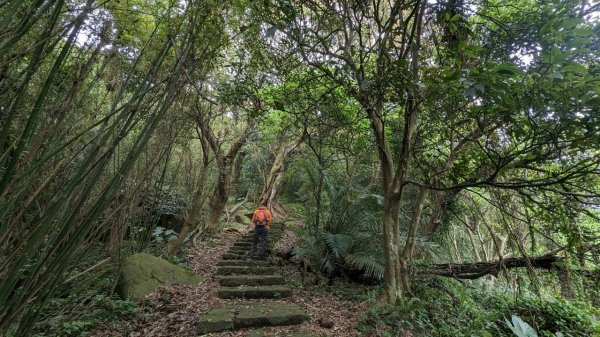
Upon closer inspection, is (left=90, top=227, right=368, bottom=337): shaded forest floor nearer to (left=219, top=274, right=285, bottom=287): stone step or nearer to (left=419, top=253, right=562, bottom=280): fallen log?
(left=219, top=274, right=285, bottom=287): stone step

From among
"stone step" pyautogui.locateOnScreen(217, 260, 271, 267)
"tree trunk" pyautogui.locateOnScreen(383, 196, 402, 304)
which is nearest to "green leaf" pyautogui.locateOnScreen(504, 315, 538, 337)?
"tree trunk" pyautogui.locateOnScreen(383, 196, 402, 304)

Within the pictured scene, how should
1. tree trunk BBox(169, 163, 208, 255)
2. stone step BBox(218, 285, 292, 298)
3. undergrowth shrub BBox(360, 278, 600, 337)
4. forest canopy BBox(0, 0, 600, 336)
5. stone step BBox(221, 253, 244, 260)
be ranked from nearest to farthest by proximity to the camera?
forest canopy BBox(0, 0, 600, 336), undergrowth shrub BBox(360, 278, 600, 337), stone step BBox(218, 285, 292, 298), tree trunk BBox(169, 163, 208, 255), stone step BBox(221, 253, 244, 260)

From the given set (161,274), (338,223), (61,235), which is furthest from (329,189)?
(61,235)

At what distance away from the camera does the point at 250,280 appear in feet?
13.9

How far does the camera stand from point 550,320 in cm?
416

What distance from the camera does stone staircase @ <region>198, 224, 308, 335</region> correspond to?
2896 millimetres

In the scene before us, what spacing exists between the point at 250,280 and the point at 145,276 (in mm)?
1444

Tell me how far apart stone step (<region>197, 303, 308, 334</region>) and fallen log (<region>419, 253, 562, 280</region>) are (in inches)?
108

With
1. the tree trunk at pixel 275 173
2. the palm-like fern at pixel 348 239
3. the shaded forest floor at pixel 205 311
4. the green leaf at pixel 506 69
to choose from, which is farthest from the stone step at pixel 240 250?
the green leaf at pixel 506 69

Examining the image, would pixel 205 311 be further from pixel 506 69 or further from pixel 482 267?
pixel 482 267

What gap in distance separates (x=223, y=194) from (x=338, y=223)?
292cm

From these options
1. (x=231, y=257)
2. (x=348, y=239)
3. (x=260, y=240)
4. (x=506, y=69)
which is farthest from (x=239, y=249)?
(x=506, y=69)

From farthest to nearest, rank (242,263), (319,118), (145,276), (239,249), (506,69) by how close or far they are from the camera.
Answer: (239,249)
(242,263)
(319,118)
(145,276)
(506,69)

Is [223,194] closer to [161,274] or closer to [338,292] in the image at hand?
[161,274]
